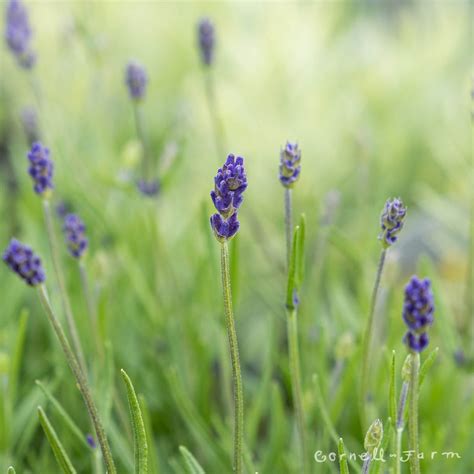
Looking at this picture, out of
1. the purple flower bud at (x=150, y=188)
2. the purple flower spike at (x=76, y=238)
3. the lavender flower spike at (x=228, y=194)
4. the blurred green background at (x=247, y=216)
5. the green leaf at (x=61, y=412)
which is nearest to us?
the lavender flower spike at (x=228, y=194)

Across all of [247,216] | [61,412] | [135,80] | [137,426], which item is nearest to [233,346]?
[137,426]

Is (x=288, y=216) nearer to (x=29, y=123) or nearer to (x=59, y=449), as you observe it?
(x=59, y=449)

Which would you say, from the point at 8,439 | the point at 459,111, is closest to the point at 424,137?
the point at 459,111

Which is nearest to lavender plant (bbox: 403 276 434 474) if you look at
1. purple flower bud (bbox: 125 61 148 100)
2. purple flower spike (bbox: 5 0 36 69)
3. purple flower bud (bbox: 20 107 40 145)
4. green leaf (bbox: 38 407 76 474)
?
green leaf (bbox: 38 407 76 474)

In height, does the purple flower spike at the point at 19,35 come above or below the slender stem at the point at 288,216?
above

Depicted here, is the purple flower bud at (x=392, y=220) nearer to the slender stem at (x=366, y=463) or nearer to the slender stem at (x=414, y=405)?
the slender stem at (x=414, y=405)

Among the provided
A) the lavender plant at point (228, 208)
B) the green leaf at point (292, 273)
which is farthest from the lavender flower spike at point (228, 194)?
the green leaf at point (292, 273)
